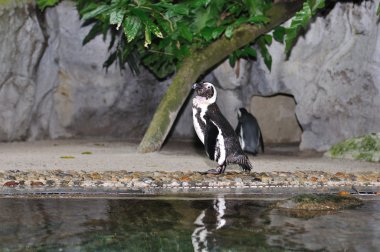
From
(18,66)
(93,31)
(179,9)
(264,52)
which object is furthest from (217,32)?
(18,66)

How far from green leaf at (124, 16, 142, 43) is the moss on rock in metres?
3.20

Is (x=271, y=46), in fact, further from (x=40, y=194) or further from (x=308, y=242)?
(x=308, y=242)

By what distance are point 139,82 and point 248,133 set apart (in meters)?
2.50

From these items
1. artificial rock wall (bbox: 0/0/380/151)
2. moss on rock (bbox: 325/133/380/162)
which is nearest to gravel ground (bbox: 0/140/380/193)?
moss on rock (bbox: 325/133/380/162)

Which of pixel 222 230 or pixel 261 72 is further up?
pixel 261 72

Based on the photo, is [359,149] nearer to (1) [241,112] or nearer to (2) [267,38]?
(1) [241,112]

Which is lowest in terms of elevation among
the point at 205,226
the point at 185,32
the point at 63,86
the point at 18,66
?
the point at 205,226

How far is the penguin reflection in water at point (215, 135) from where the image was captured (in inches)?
317

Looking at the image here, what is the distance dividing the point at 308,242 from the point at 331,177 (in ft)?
10.5

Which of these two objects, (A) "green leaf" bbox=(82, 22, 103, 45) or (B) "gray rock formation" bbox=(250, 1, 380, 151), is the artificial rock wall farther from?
(A) "green leaf" bbox=(82, 22, 103, 45)

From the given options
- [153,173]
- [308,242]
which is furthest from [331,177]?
[308,242]

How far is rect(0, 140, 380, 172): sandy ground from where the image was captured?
8555 millimetres

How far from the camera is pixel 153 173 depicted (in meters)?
7.86

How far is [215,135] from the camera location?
8.09 metres
